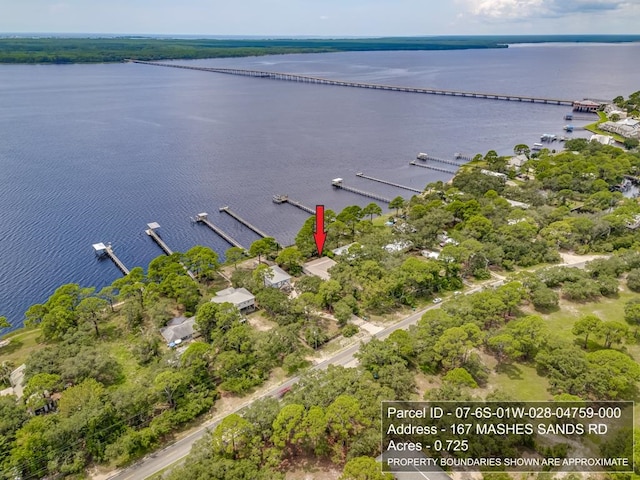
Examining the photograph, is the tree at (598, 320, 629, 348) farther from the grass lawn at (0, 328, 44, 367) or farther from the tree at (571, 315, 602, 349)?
the grass lawn at (0, 328, 44, 367)

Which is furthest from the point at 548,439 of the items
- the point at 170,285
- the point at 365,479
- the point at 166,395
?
the point at 170,285

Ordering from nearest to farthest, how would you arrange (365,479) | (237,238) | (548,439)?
1. (365,479)
2. (548,439)
3. (237,238)

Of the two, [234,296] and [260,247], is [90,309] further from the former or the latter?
[260,247]

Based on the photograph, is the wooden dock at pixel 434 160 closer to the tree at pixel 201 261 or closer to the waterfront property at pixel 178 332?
the tree at pixel 201 261

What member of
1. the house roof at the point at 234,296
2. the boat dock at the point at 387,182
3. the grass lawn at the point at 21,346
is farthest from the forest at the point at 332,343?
the boat dock at the point at 387,182

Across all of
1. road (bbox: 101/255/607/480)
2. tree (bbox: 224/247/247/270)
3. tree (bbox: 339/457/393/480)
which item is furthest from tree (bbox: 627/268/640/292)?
tree (bbox: 224/247/247/270)

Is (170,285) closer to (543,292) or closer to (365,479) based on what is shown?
(365,479)

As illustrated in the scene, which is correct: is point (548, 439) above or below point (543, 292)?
below
